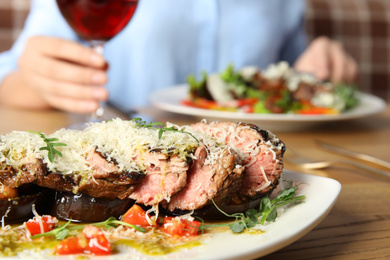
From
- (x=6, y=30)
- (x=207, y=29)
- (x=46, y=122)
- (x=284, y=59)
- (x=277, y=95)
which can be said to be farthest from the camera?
(x=6, y=30)

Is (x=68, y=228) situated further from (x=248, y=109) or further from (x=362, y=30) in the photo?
(x=362, y=30)

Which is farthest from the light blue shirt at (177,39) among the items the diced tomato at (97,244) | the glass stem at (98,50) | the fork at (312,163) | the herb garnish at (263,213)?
the diced tomato at (97,244)

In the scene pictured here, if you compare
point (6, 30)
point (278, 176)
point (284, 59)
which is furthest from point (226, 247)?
point (6, 30)

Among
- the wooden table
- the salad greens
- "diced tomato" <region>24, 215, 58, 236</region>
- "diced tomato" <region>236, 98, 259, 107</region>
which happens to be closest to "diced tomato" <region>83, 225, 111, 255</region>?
"diced tomato" <region>24, 215, 58, 236</region>

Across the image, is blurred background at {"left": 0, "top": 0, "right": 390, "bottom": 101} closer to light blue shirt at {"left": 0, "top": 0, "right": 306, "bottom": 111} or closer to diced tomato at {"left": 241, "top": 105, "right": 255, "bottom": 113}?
light blue shirt at {"left": 0, "top": 0, "right": 306, "bottom": 111}

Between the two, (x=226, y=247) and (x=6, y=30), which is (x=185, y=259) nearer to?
(x=226, y=247)

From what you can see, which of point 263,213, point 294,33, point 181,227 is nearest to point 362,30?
point 294,33

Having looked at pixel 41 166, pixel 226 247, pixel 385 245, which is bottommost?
pixel 385 245
